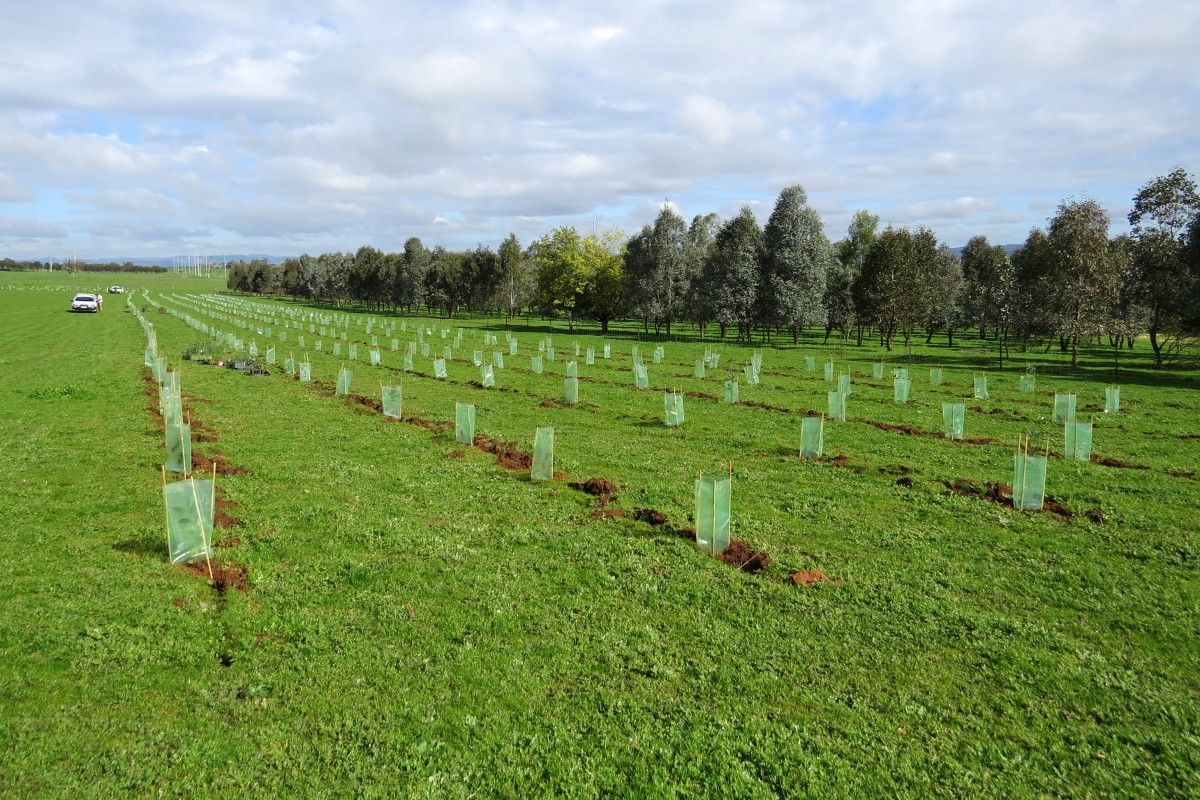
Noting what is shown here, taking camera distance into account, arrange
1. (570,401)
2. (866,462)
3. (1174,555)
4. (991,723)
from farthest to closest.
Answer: (570,401), (866,462), (1174,555), (991,723)

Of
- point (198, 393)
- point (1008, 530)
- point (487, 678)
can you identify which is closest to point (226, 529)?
point (487, 678)

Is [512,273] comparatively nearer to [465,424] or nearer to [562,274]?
[562,274]

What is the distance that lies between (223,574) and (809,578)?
8.10 m

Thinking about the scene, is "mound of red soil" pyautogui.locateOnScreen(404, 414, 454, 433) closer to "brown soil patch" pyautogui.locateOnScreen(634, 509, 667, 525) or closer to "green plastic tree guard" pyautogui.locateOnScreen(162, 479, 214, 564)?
"brown soil patch" pyautogui.locateOnScreen(634, 509, 667, 525)

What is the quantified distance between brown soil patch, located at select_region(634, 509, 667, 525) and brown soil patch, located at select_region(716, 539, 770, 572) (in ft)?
5.36

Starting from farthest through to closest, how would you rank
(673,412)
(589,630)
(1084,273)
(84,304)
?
(84,304), (1084,273), (673,412), (589,630)

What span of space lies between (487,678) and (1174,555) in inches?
438

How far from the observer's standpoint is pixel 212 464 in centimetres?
1681

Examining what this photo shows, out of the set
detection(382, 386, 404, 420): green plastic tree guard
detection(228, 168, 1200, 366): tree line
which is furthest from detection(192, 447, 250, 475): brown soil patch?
detection(228, 168, 1200, 366): tree line

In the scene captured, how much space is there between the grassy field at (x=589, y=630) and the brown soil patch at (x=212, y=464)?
0.17 m

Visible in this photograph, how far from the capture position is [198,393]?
92.4 ft

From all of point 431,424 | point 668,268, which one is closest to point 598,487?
point 431,424

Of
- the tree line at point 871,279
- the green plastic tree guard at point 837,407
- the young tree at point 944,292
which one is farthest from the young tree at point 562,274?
the green plastic tree guard at point 837,407

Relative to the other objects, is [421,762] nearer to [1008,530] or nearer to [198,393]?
[1008,530]
